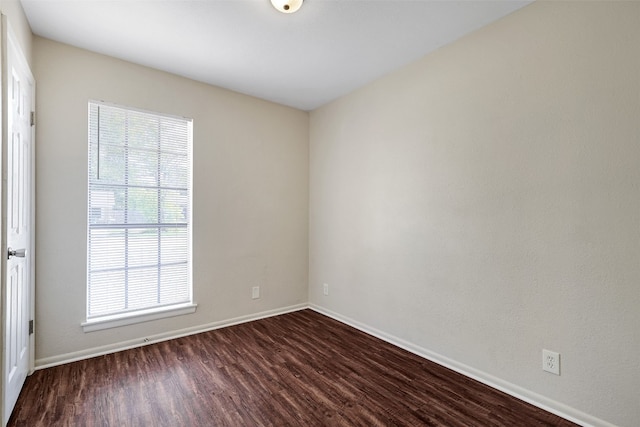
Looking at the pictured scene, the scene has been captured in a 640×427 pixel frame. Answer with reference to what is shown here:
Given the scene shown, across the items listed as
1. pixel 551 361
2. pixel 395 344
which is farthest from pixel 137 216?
pixel 551 361

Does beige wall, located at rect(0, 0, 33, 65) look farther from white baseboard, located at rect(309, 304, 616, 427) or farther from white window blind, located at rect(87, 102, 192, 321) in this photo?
white baseboard, located at rect(309, 304, 616, 427)

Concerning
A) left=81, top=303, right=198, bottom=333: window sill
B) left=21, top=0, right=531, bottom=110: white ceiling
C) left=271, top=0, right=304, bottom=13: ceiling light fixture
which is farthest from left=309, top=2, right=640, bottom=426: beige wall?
left=81, top=303, right=198, bottom=333: window sill

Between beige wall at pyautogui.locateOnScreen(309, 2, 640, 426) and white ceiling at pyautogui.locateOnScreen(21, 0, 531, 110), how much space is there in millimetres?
301

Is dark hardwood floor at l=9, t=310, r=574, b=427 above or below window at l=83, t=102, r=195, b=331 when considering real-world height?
below

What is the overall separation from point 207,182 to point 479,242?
255 cm

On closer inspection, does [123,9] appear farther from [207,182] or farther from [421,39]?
[421,39]

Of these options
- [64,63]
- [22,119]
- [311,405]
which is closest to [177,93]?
[64,63]

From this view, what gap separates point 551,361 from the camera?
189cm

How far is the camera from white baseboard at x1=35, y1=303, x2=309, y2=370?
7.89 feet

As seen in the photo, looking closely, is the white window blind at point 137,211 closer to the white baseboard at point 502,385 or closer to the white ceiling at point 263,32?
the white ceiling at point 263,32

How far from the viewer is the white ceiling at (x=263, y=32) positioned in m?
2.02

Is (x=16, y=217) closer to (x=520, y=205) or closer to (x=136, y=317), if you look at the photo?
(x=136, y=317)

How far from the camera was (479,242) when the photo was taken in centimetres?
226

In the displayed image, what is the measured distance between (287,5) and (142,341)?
2.96 metres
